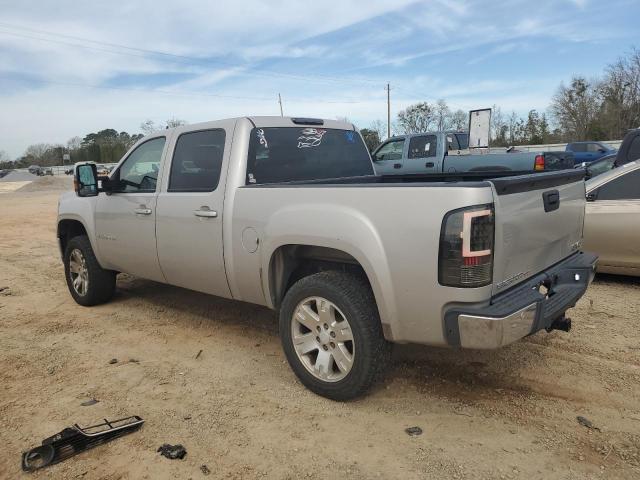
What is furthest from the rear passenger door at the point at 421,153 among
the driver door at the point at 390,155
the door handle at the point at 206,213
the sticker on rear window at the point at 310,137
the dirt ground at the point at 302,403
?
the door handle at the point at 206,213

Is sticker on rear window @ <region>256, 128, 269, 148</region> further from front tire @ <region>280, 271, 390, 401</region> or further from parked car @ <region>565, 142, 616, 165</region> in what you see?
parked car @ <region>565, 142, 616, 165</region>

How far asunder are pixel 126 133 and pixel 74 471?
262ft

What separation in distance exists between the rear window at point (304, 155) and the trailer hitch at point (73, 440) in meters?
1.88

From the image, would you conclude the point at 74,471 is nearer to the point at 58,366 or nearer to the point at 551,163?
the point at 58,366

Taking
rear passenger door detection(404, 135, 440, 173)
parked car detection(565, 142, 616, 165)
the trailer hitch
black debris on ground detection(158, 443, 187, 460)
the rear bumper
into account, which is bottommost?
black debris on ground detection(158, 443, 187, 460)

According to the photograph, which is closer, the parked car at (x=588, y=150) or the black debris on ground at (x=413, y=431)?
the black debris on ground at (x=413, y=431)

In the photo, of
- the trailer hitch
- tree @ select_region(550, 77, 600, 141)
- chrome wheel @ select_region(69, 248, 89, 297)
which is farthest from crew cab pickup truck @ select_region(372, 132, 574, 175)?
tree @ select_region(550, 77, 600, 141)

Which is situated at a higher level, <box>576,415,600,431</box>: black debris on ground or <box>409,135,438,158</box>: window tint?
<box>409,135,438,158</box>: window tint

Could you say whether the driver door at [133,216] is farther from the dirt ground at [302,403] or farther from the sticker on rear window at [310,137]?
the sticker on rear window at [310,137]

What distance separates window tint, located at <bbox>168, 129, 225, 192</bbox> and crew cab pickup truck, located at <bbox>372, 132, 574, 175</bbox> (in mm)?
7425

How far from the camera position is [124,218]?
493 cm

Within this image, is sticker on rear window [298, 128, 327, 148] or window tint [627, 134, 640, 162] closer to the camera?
sticker on rear window [298, 128, 327, 148]

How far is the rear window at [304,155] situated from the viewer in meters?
4.06

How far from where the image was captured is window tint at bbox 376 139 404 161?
13.2 m
